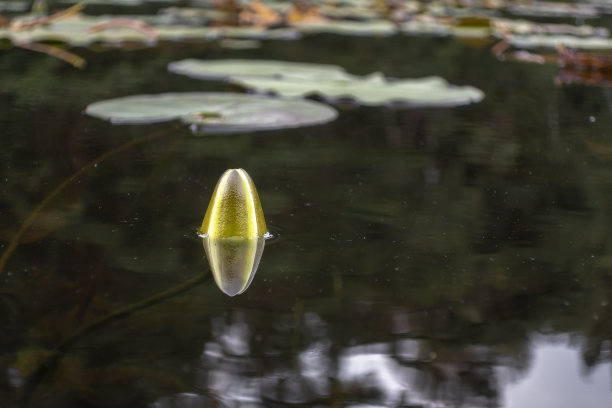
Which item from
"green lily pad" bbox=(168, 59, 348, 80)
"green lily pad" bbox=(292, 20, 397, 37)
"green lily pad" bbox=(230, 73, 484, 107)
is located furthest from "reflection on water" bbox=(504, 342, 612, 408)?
"green lily pad" bbox=(292, 20, 397, 37)

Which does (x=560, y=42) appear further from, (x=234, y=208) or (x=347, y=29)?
(x=234, y=208)

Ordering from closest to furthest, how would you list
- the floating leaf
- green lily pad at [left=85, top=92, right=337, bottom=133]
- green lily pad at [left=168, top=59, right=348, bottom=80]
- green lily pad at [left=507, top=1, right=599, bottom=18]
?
green lily pad at [left=85, top=92, right=337, bottom=133]
green lily pad at [left=168, top=59, right=348, bottom=80]
the floating leaf
green lily pad at [left=507, top=1, right=599, bottom=18]

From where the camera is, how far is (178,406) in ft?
2.04

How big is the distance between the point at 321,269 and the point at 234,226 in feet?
0.46

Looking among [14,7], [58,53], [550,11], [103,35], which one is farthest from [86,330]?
[550,11]

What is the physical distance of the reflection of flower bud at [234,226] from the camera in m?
0.96

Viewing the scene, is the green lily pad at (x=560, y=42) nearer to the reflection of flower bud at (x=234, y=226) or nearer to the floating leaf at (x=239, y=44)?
the floating leaf at (x=239, y=44)

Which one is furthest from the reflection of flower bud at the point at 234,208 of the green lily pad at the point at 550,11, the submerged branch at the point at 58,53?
the green lily pad at the point at 550,11

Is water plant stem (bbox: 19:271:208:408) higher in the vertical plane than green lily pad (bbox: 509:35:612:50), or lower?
higher

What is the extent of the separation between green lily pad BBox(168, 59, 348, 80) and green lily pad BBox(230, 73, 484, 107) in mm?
102

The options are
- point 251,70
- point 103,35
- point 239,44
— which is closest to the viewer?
point 251,70

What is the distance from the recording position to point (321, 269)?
962 millimetres

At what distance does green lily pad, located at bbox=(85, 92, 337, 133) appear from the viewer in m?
1.74

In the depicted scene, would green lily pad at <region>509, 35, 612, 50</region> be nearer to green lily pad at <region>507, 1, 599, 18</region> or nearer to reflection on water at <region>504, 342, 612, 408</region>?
green lily pad at <region>507, 1, 599, 18</region>
